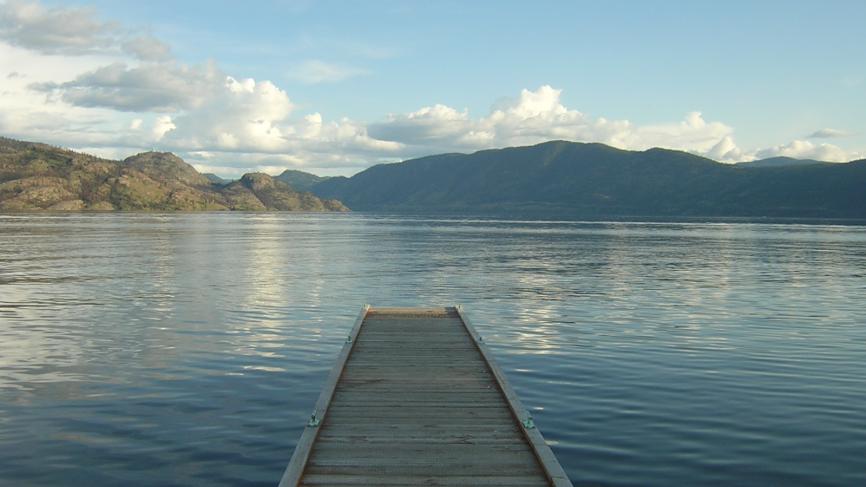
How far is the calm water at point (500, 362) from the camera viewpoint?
17.1 meters

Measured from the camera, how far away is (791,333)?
3519 cm

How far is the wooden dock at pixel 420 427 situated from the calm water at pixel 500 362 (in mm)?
1825

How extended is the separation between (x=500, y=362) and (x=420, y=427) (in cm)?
1240

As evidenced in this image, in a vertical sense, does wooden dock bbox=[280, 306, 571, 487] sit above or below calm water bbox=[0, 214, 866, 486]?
above

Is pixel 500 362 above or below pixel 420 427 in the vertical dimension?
below

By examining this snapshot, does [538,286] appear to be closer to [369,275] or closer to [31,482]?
[369,275]

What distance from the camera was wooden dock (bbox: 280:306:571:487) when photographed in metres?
13.2

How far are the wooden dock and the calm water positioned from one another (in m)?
1.82

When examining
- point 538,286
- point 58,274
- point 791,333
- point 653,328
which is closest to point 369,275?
point 538,286

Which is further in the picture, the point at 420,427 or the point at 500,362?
the point at 500,362

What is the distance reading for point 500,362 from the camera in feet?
92.3

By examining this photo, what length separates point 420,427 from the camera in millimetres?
16125

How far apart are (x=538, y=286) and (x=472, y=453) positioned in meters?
42.7

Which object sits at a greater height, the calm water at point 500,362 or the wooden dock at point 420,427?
the wooden dock at point 420,427
